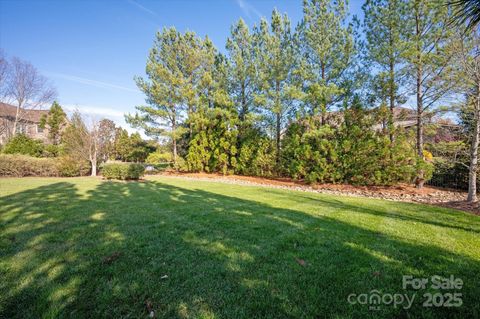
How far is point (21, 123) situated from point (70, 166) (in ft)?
Result: 70.1

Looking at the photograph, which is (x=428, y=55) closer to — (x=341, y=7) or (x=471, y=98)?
(x=471, y=98)

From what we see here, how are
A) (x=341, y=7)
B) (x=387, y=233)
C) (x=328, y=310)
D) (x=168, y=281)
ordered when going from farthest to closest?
(x=341, y=7), (x=387, y=233), (x=168, y=281), (x=328, y=310)

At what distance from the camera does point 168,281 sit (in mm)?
2127

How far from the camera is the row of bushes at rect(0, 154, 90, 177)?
11.1 meters

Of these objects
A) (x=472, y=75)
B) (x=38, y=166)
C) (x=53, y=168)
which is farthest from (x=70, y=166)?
(x=472, y=75)

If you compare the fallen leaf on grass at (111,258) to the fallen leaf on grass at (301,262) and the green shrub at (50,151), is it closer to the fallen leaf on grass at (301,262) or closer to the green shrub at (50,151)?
the fallen leaf on grass at (301,262)

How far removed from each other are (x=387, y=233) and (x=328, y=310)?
8.74 feet

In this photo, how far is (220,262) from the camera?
254 centimetres

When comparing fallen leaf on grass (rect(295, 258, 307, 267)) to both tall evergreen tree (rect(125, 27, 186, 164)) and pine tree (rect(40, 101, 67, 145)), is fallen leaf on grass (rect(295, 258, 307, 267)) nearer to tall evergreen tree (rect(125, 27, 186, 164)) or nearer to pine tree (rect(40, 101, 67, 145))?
tall evergreen tree (rect(125, 27, 186, 164))

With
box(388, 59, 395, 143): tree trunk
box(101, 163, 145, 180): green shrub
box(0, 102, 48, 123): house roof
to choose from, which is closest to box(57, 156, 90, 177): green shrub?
box(101, 163, 145, 180): green shrub

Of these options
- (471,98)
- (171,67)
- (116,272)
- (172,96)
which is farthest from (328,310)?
(171,67)

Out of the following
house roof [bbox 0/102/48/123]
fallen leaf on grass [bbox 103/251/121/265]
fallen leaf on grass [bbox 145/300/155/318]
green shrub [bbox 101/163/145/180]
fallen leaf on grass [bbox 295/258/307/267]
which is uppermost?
house roof [bbox 0/102/48/123]

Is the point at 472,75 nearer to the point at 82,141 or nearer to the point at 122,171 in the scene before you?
the point at 122,171

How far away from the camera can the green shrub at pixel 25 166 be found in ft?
36.3
